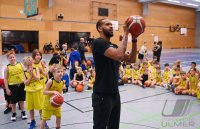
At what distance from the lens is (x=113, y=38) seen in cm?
A: 2805

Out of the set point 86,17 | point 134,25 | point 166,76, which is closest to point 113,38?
point 86,17

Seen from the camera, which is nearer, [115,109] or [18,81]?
[115,109]

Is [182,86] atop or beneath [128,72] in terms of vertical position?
beneath

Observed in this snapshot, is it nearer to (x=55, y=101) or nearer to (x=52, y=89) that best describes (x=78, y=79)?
(x=52, y=89)

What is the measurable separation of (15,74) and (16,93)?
435 mm

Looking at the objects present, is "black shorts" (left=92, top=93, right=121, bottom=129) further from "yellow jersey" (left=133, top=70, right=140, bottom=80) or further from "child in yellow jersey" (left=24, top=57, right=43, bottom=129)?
"yellow jersey" (left=133, top=70, right=140, bottom=80)

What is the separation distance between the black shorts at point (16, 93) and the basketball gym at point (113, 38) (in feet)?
1.55

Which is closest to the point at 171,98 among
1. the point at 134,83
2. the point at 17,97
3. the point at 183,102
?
the point at 183,102

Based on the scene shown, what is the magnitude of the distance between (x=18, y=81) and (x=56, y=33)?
1963cm

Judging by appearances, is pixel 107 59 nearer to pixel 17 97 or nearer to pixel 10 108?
pixel 17 97

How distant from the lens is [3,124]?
4828 mm

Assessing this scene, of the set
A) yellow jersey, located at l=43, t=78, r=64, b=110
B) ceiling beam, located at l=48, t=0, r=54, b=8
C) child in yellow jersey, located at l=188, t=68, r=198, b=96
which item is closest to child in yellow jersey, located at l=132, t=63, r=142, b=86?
child in yellow jersey, located at l=188, t=68, r=198, b=96

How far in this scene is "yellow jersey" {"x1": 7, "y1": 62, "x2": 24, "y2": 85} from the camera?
5.13 meters

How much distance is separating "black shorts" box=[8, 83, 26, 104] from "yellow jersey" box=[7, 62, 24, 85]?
9 centimetres
